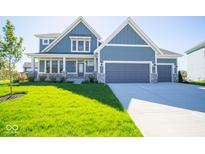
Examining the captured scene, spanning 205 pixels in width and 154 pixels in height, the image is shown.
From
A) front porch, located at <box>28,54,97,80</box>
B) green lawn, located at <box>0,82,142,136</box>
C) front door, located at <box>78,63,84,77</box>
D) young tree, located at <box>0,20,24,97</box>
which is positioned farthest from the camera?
front door, located at <box>78,63,84,77</box>

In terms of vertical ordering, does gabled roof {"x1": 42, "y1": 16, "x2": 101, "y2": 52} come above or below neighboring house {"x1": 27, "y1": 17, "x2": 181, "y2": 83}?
above

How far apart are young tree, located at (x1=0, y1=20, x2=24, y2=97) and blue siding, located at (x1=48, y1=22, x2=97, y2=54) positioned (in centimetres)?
1070

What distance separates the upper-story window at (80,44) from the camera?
19953 millimetres

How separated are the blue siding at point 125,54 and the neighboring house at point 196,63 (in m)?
8.56

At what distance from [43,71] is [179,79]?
625 inches

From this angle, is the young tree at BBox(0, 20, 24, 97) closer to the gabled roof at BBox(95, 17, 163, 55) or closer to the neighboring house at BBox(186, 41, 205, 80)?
the gabled roof at BBox(95, 17, 163, 55)

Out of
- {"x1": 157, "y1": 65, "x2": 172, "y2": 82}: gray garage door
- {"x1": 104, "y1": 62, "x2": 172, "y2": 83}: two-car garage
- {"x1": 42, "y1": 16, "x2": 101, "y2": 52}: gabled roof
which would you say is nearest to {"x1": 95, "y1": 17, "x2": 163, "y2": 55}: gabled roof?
{"x1": 104, "y1": 62, "x2": 172, "y2": 83}: two-car garage

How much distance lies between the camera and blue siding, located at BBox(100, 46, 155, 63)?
15352 millimetres

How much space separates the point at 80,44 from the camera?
20156 mm

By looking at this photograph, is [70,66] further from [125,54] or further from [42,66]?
[125,54]

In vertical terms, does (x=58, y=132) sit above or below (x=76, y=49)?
below

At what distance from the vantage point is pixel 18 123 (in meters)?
4.66
